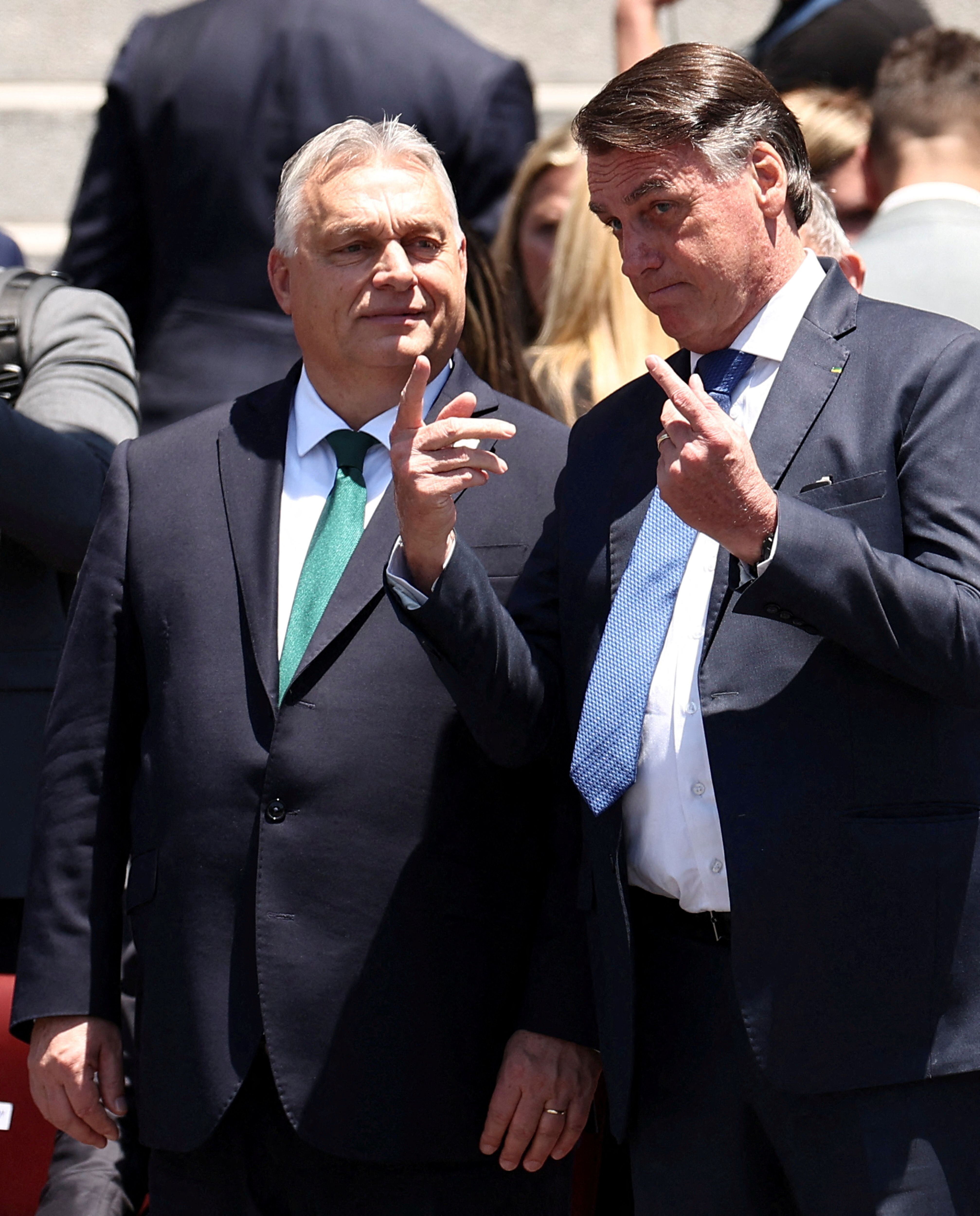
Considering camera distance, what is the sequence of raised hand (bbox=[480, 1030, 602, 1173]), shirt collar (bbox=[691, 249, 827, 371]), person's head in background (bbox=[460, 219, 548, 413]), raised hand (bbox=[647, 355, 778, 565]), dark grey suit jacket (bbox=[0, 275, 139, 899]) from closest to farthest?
1. raised hand (bbox=[647, 355, 778, 565])
2. shirt collar (bbox=[691, 249, 827, 371])
3. raised hand (bbox=[480, 1030, 602, 1173])
4. dark grey suit jacket (bbox=[0, 275, 139, 899])
5. person's head in background (bbox=[460, 219, 548, 413])

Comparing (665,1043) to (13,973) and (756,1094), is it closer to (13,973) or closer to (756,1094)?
Answer: (756,1094)

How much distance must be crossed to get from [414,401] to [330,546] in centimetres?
43

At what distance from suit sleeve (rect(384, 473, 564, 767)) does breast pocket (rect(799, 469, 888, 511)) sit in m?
0.45

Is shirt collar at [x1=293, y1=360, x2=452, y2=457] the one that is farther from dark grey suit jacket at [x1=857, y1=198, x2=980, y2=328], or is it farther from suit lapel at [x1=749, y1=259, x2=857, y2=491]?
dark grey suit jacket at [x1=857, y1=198, x2=980, y2=328]

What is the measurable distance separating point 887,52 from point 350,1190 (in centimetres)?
316

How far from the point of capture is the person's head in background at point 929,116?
148 inches

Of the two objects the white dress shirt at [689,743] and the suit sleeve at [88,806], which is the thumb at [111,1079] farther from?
the white dress shirt at [689,743]

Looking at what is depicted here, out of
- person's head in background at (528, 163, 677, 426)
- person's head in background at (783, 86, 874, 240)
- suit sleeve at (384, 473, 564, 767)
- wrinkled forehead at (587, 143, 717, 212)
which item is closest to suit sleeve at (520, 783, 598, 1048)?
suit sleeve at (384, 473, 564, 767)

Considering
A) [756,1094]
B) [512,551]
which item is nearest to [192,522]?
[512,551]

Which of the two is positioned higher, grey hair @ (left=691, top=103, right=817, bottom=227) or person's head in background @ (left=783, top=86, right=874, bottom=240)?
grey hair @ (left=691, top=103, right=817, bottom=227)

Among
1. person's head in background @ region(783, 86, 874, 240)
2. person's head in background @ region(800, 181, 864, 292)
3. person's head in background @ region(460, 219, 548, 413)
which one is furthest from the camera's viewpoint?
person's head in background @ region(783, 86, 874, 240)

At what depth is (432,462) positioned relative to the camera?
229 centimetres

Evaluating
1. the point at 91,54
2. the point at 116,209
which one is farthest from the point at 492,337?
the point at 91,54

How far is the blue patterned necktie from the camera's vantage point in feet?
7.60
